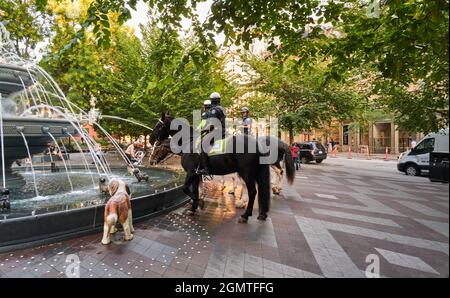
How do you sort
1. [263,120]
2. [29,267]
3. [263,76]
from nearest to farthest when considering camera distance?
[29,267] < [263,76] < [263,120]

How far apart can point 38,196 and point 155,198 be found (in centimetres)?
296

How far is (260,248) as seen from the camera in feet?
15.9

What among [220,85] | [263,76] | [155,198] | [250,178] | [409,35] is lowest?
[155,198]

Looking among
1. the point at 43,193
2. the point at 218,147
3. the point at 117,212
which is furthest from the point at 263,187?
the point at 43,193

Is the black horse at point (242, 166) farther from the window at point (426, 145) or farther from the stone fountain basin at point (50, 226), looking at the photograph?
the window at point (426, 145)

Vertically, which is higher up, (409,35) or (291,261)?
(409,35)

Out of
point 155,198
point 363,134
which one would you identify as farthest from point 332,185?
point 363,134

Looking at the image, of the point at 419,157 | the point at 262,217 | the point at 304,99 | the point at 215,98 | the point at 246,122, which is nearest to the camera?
the point at 262,217

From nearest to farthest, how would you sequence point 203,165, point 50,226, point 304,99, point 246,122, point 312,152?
point 50,226 < point 203,165 < point 246,122 < point 304,99 < point 312,152

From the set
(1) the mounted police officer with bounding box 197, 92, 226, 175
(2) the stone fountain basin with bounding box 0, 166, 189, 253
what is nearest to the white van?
(1) the mounted police officer with bounding box 197, 92, 226, 175

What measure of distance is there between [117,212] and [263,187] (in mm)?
3239

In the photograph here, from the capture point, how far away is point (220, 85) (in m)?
5.29

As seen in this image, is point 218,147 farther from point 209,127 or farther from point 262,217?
point 262,217
